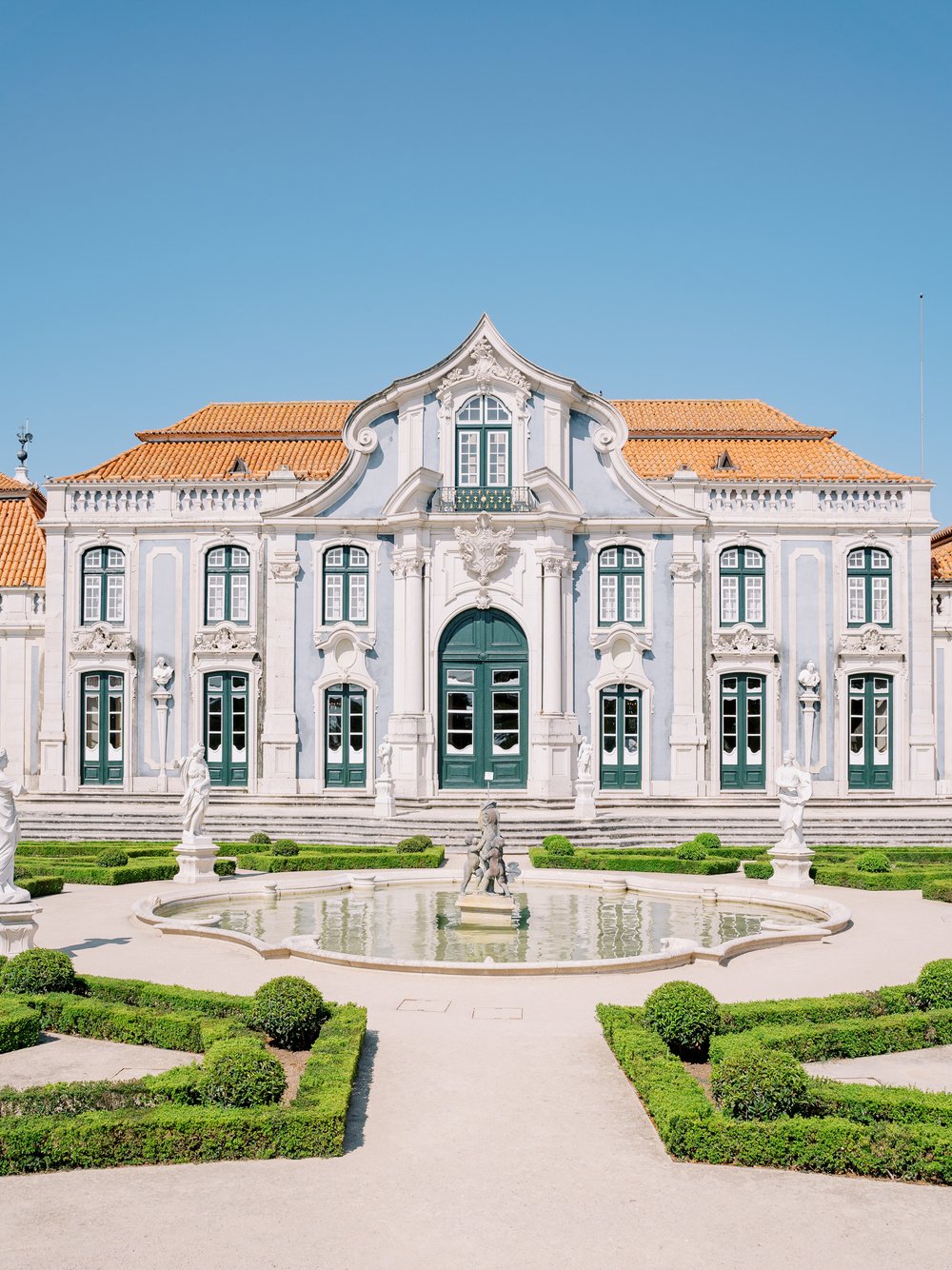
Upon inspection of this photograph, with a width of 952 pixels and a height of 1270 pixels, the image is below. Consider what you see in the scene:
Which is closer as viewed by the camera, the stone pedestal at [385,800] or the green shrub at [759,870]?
the green shrub at [759,870]

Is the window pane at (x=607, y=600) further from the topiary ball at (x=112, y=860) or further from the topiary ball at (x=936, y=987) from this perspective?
the topiary ball at (x=936, y=987)

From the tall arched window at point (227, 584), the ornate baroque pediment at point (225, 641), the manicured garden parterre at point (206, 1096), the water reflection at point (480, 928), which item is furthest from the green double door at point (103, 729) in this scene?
the manicured garden parterre at point (206, 1096)

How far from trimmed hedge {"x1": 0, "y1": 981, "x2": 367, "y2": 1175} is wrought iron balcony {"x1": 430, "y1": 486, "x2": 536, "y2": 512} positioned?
25920 mm

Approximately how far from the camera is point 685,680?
114 feet

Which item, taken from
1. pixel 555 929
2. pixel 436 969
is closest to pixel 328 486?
pixel 555 929

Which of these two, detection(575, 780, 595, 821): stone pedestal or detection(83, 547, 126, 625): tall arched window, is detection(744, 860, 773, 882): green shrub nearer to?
detection(575, 780, 595, 821): stone pedestal

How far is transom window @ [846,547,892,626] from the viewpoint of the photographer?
35094 mm

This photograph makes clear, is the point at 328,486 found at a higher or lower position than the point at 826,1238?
higher

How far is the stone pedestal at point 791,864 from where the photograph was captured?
22.7m

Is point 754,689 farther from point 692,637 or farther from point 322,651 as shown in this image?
point 322,651

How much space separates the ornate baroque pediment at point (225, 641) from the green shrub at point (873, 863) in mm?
18803

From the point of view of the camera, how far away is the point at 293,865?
24.5m

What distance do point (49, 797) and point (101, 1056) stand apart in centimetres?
2460

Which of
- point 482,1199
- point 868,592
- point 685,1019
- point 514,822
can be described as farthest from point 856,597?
point 482,1199
